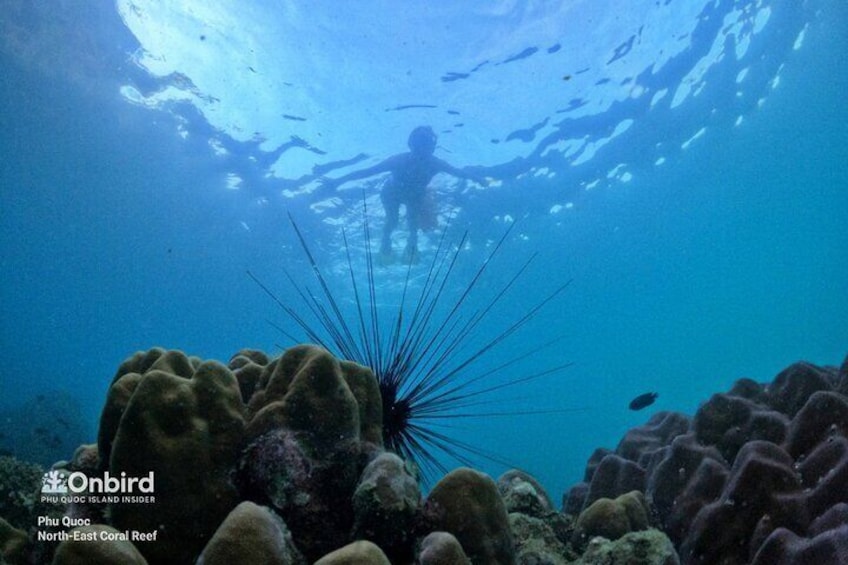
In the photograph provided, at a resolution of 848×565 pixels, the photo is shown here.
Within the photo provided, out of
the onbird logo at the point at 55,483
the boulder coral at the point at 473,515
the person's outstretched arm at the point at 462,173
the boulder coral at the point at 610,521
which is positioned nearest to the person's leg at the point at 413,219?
the person's outstretched arm at the point at 462,173

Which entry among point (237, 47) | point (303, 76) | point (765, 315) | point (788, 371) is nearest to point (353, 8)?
point (303, 76)

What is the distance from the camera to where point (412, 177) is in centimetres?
2000

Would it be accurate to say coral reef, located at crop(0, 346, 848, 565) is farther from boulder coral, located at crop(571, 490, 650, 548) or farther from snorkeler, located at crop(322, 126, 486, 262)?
snorkeler, located at crop(322, 126, 486, 262)

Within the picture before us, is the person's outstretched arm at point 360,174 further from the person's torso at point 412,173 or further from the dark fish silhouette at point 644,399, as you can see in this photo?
the dark fish silhouette at point 644,399

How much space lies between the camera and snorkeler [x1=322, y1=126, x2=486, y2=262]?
18.5 m

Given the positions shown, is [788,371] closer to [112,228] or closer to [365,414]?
[365,414]

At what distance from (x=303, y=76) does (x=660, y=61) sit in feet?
41.9

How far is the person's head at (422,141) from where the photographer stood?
59.2ft

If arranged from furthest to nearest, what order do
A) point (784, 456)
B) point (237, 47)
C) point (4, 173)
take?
point (4, 173) < point (237, 47) < point (784, 456)

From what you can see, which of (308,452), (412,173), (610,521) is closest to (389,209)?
(412,173)

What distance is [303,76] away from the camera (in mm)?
16266

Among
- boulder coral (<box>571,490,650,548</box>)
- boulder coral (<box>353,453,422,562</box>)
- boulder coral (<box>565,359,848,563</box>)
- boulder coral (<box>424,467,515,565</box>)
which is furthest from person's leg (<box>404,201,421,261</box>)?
boulder coral (<box>353,453,422,562</box>)

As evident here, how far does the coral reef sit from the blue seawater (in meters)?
2.33

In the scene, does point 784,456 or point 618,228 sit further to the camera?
point 618,228
